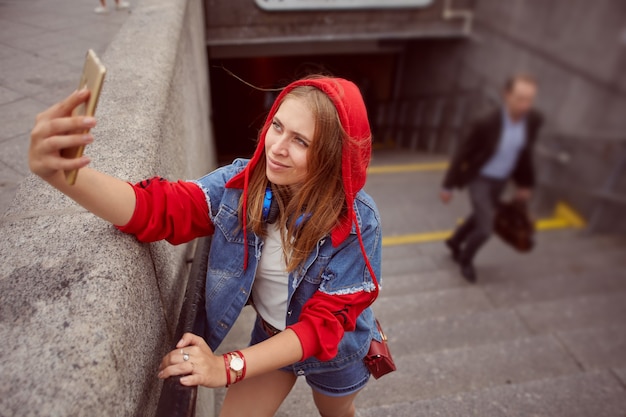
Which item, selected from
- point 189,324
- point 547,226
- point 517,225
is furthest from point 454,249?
point 189,324

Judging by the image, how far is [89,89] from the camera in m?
0.97

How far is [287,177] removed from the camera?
1401 millimetres

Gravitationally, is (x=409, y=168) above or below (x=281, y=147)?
below

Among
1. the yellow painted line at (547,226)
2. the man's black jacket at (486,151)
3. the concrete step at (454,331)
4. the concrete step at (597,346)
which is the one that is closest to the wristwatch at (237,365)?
the concrete step at (454,331)

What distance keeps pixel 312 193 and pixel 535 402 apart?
80.4 inches

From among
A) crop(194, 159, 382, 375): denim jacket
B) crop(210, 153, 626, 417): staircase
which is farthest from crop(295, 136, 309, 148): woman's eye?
crop(210, 153, 626, 417): staircase

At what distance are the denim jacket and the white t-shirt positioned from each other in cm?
4

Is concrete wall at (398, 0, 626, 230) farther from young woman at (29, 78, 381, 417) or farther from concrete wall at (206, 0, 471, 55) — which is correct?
young woman at (29, 78, 381, 417)

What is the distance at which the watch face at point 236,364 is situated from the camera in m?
1.25

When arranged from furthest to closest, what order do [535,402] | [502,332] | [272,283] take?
[502,332], [535,402], [272,283]

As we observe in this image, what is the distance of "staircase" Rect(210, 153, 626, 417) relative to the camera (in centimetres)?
258

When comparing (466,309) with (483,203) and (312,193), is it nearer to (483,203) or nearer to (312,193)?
(483,203)

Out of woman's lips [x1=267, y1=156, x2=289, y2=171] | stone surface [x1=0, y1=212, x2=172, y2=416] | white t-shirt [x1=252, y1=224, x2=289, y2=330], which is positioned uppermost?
woman's lips [x1=267, y1=156, x2=289, y2=171]

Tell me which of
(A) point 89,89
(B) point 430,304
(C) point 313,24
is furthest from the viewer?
(C) point 313,24
